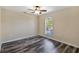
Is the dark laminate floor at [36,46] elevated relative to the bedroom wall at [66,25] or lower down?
lower down

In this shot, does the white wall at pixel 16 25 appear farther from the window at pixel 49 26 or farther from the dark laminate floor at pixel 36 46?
the window at pixel 49 26

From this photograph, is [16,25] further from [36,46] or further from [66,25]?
[66,25]

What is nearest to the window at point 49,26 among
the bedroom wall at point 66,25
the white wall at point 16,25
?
the bedroom wall at point 66,25

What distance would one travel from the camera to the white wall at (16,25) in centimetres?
145

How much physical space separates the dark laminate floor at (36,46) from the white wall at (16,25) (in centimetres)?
9

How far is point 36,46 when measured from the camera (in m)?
1.53

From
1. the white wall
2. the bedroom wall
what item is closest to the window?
the bedroom wall

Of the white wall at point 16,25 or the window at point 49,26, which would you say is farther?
the window at point 49,26

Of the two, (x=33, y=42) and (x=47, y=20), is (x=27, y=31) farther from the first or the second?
(x=47, y=20)

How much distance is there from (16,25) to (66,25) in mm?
814

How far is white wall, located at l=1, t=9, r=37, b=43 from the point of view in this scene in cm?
145
